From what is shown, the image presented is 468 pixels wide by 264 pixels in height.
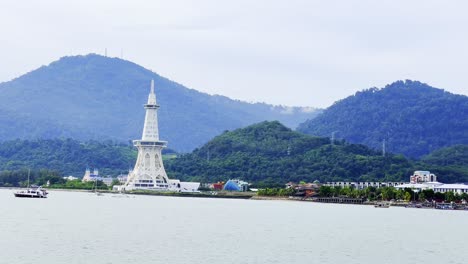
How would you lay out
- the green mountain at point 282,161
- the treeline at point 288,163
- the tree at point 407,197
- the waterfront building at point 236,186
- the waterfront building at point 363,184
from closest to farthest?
the tree at point 407,197
the waterfront building at point 236,186
the waterfront building at point 363,184
the treeline at point 288,163
the green mountain at point 282,161

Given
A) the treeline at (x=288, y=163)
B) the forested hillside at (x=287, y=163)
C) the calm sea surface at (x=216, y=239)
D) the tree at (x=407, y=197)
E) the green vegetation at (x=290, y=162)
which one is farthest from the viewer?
the forested hillside at (x=287, y=163)

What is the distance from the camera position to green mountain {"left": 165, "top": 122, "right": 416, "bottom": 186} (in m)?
158

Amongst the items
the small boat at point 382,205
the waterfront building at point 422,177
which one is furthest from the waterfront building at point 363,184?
the small boat at point 382,205

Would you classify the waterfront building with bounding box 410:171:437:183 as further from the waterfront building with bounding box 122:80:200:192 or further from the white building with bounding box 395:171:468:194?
the waterfront building with bounding box 122:80:200:192

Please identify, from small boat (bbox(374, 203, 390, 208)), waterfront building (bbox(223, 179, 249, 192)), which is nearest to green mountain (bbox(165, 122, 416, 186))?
waterfront building (bbox(223, 179, 249, 192))

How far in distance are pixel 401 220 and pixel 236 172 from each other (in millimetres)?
84976

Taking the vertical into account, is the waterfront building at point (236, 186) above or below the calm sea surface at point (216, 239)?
above

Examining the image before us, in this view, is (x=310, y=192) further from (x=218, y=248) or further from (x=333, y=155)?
(x=218, y=248)

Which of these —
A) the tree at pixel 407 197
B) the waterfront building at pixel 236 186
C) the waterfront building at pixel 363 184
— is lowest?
the tree at pixel 407 197

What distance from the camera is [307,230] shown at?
62.0m

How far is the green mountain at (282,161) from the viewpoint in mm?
157500

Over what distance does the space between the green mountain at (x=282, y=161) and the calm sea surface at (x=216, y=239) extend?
77.4 m

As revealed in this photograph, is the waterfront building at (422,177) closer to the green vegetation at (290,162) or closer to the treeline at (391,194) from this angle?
the green vegetation at (290,162)

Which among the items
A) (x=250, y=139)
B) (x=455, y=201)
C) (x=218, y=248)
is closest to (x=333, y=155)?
(x=250, y=139)
